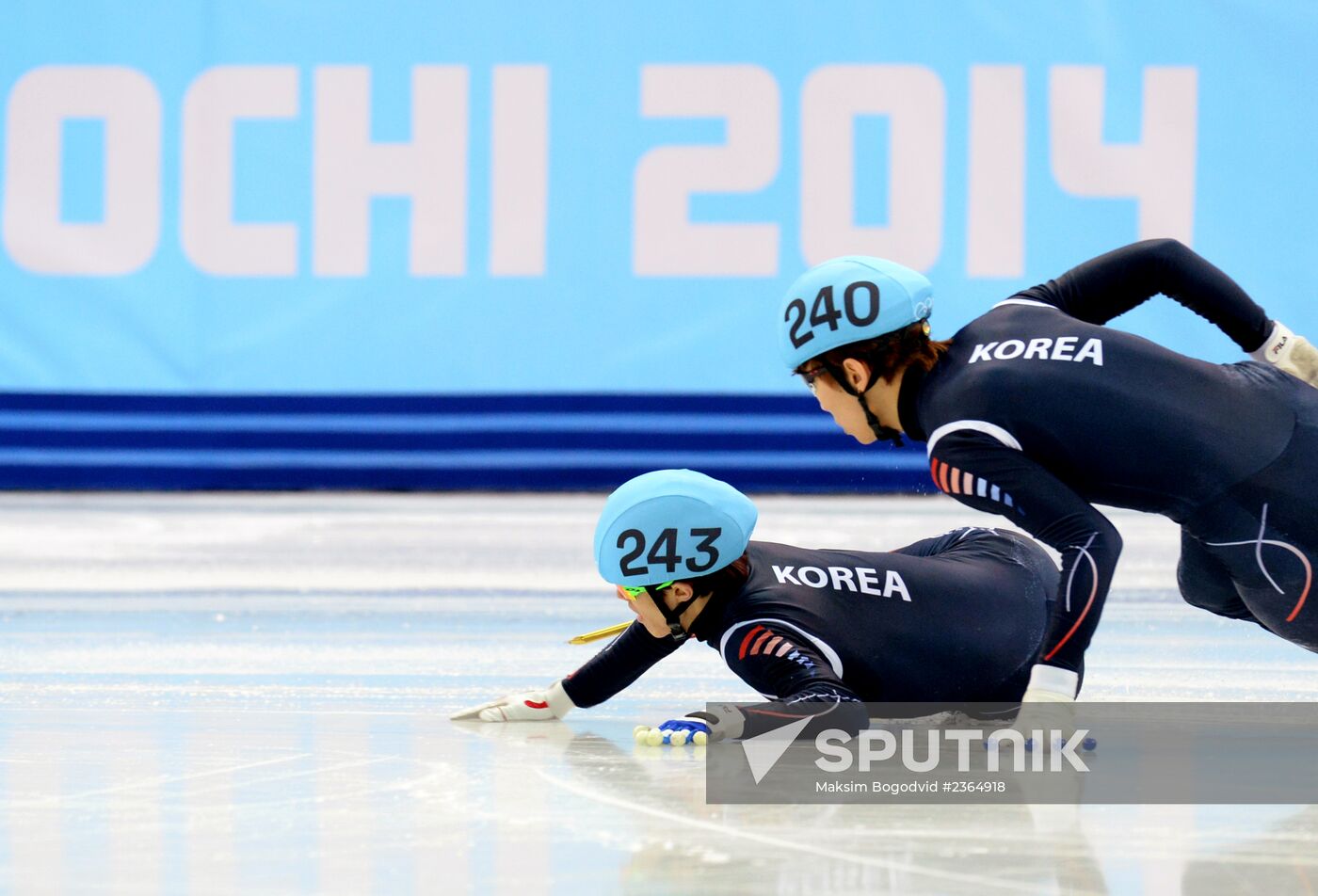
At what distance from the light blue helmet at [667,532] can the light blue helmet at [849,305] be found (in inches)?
12.6

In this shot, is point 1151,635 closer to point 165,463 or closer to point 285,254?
→ point 285,254

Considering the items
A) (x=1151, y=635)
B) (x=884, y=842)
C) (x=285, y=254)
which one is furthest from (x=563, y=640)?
(x=285, y=254)

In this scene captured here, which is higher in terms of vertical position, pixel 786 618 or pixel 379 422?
pixel 379 422

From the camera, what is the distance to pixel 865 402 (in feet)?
9.27

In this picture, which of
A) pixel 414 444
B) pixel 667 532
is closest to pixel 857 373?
pixel 667 532

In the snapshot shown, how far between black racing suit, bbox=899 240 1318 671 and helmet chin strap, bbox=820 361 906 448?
0.05 meters

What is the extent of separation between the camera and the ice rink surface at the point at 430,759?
1.90 m

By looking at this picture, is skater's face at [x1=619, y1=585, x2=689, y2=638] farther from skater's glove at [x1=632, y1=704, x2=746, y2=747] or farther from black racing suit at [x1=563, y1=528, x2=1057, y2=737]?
skater's glove at [x1=632, y1=704, x2=746, y2=747]

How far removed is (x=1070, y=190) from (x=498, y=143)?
2770 mm

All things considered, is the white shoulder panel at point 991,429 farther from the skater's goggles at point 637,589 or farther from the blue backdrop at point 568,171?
the blue backdrop at point 568,171

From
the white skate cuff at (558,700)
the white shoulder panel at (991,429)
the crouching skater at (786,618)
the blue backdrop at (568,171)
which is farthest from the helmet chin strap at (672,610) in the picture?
the blue backdrop at (568,171)

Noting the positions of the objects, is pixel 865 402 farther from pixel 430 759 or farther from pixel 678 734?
pixel 430 759

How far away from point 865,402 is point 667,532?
1.45 feet

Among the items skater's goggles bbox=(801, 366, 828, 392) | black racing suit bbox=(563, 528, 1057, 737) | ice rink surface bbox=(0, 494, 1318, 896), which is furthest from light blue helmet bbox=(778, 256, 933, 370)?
ice rink surface bbox=(0, 494, 1318, 896)
